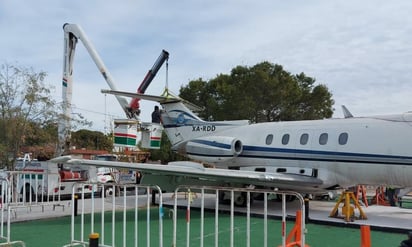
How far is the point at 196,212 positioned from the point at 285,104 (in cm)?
2162

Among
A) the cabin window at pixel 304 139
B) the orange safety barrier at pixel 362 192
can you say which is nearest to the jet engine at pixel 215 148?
the cabin window at pixel 304 139

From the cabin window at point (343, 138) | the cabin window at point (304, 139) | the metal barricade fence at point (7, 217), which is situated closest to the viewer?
the metal barricade fence at point (7, 217)

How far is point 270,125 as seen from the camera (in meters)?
15.2

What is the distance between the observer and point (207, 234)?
9.59 metres

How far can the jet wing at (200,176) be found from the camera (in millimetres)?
11733

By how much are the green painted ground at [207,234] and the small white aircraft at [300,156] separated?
146 cm

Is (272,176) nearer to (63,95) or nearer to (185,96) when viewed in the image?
(63,95)

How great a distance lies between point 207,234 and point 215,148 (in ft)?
20.1

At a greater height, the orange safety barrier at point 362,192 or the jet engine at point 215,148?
A: the jet engine at point 215,148

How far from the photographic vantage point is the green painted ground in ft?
28.5

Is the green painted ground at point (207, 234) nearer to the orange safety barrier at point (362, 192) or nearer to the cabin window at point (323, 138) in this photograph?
the cabin window at point (323, 138)

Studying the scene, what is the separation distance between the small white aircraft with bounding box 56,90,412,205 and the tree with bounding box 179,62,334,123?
1702 cm

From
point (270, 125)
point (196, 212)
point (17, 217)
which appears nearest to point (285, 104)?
point (270, 125)

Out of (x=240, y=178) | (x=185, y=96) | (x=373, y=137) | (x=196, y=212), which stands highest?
(x=185, y=96)
